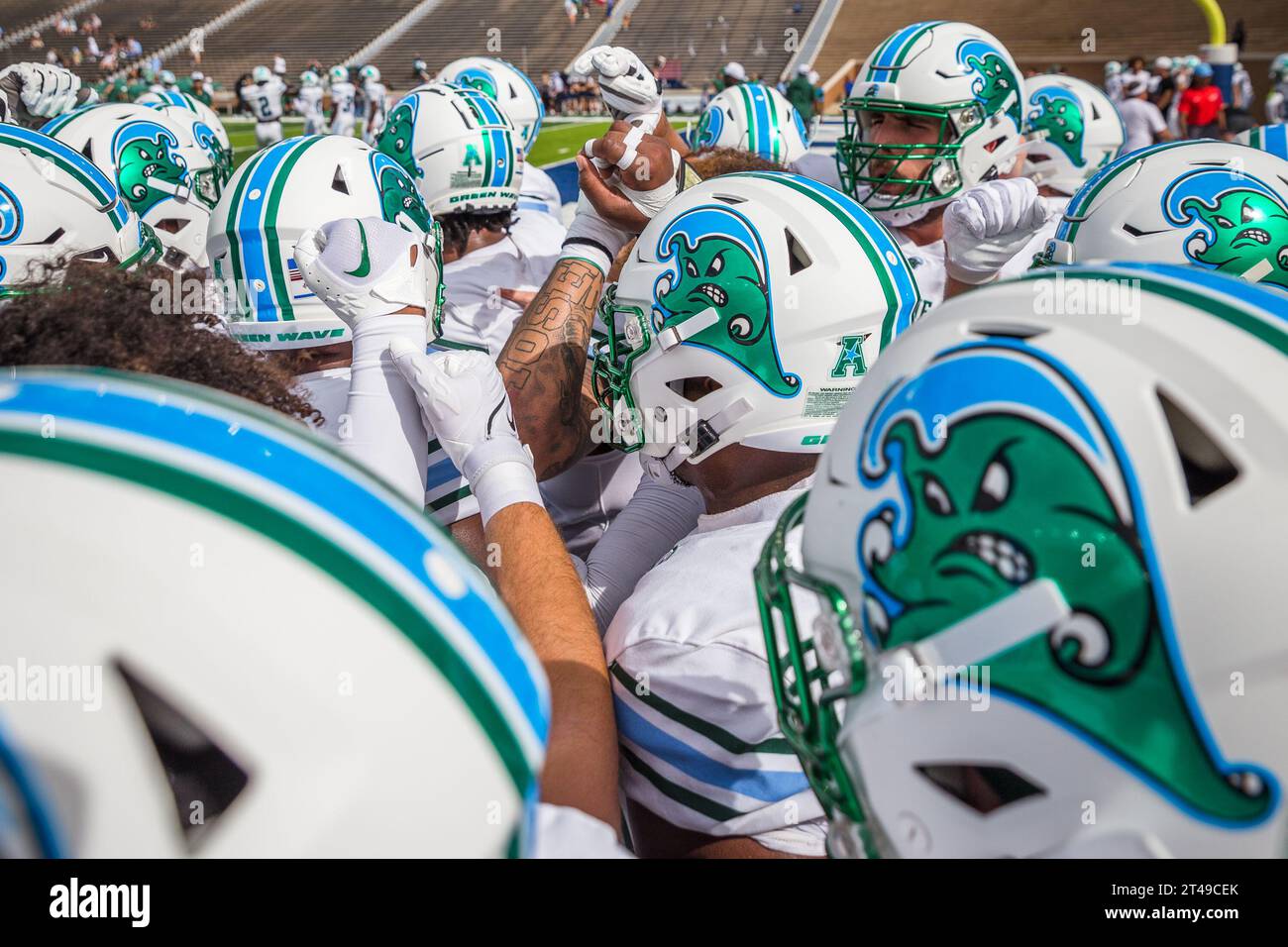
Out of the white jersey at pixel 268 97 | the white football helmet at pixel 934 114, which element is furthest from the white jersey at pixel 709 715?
the white jersey at pixel 268 97

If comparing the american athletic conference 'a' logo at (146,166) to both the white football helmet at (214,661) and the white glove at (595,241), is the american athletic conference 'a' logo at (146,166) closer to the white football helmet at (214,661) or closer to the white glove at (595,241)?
the white glove at (595,241)

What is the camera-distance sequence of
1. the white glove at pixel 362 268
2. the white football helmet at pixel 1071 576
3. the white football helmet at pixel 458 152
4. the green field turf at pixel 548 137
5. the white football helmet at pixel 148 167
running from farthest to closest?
1. the green field turf at pixel 548 137
2. the white football helmet at pixel 148 167
3. the white football helmet at pixel 458 152
4. the white glove at pixel 362 268
5. the white football helmet at pixel 1071 576

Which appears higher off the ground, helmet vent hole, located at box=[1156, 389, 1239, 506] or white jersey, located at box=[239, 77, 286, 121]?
white jersey, located at box=[239, 77, 286, 121]

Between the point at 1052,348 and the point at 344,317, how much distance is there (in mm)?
1939

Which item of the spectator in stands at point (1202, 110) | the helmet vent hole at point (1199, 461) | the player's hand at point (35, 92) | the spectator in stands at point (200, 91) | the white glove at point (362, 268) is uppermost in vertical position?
the spectator in stands at point (200, 91)

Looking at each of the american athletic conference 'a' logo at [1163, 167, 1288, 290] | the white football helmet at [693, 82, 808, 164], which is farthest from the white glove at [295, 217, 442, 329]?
the white football helmet at [693, 82, 808, 164]

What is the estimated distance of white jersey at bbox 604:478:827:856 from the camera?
1.95 metres

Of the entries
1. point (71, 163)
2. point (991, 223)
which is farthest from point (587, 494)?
point (71, 163)

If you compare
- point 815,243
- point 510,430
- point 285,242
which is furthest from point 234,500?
point 285,242

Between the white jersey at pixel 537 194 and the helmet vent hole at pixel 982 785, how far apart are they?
6079 mm

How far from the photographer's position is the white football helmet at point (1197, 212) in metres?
2.77

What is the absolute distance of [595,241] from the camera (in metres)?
3.73

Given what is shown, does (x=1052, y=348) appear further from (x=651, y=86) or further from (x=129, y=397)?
(x=651, y=86)

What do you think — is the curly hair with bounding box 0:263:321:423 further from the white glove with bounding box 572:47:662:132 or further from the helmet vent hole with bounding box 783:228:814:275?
the white glove with bounding box 572:47:662:132
